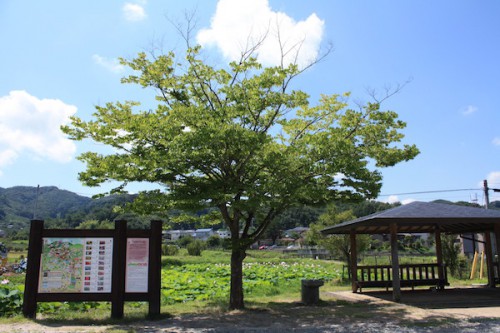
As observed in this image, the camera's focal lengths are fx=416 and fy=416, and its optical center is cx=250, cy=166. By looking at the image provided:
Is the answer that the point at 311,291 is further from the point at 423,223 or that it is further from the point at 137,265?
the point at 137,265

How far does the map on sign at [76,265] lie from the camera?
9383 mm

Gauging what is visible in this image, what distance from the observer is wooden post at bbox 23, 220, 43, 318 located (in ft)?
30.2

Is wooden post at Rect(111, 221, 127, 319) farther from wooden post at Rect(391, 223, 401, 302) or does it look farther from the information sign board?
wooden post at Rect(391, 223, 401, 302)

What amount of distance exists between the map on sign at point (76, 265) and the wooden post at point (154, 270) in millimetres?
920

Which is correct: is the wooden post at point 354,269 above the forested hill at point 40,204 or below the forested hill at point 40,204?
below

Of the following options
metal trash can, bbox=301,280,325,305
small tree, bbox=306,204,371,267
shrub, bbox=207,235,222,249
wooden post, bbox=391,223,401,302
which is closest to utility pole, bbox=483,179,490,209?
small tree, bbox=306,204,371,267

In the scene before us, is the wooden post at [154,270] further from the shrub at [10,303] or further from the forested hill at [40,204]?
the forested hill at [40,204]

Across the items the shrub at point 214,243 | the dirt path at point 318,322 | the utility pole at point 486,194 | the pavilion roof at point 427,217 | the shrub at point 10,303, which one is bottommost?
the dirt path at point 318,322

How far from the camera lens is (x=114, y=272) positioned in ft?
30.8

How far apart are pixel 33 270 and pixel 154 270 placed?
2695 mm

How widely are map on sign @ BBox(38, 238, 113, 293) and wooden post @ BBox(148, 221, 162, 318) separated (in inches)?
36.2

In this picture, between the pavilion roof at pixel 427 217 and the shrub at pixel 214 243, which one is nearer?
the pavilion roof at pixel 427 217

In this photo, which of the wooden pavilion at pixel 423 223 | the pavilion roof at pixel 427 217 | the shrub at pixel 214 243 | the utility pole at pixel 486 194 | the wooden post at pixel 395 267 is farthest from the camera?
the shrub at pixel 214 243

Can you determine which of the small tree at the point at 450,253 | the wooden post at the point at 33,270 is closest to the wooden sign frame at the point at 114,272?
the wooden post at the point at 33,270
